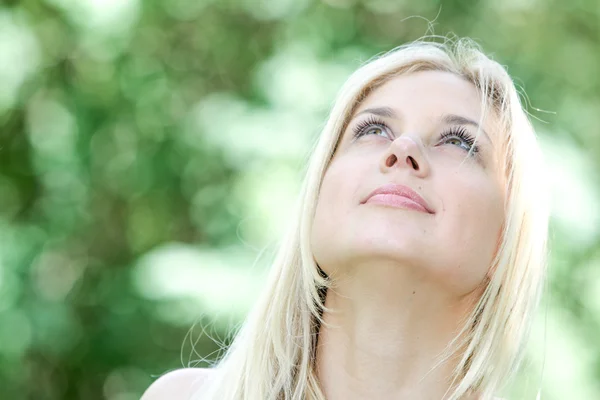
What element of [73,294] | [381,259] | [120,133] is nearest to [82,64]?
[120,133]

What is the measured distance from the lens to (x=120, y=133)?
14.9 feet

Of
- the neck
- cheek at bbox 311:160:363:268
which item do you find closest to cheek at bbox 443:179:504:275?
the neck

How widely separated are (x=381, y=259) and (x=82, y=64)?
3.16m

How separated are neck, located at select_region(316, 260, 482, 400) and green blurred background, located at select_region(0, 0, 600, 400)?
1665mm

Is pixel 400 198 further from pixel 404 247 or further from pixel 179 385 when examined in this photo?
pixel 179 385

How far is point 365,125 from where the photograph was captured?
2.13 metres

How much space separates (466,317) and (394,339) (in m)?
0.21

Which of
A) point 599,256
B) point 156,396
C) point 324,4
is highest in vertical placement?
point 324,4

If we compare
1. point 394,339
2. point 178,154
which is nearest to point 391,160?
point 394,339

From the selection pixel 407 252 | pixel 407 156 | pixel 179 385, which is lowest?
pixel 179 385

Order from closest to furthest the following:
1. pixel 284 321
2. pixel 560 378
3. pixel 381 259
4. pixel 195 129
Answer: pixel 381 259 → pixel 284 321 → pixel 560 378 → pixel 195 129

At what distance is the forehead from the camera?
206 centimetres

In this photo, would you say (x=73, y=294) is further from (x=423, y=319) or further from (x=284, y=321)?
(x=423, y=319)

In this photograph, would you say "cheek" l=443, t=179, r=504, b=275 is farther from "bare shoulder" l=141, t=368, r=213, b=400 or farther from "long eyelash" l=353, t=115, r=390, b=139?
"bare shoulder" l=141, t=368, r=213, b=400
